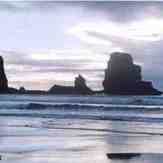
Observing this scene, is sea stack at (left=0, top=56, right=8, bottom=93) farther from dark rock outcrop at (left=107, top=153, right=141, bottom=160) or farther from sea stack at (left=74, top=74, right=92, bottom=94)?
dark rock outcrop at (left=107, top=153, right=141, bottom=160)

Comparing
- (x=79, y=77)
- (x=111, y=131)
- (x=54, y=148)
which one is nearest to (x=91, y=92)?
(x=79, y=77)

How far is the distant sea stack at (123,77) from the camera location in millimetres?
79125

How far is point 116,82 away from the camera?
268 feet

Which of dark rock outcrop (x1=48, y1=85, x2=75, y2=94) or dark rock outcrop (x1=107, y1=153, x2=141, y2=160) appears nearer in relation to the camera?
dark rock outcrop (x1=107, y1=153, x2=141, y2=160)

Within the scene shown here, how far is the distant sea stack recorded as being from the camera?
260 feet

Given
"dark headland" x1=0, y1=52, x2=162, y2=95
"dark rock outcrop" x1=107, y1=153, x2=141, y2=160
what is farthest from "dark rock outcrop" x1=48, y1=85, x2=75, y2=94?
"dark rock outcrop" x1=107, y1=153, x2=141, y2=160

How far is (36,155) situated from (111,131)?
20.9 feet

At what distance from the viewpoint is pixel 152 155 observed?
34.4ft

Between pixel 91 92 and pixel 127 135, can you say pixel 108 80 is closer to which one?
pixel 91 92

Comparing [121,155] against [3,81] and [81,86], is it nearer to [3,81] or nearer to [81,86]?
[81,86]

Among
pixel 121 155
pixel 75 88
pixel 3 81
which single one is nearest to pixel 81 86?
pixel 75 88

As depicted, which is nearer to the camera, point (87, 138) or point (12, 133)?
point (87, 138)

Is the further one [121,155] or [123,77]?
[123,77]

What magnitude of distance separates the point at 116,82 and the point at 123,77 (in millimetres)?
1437
